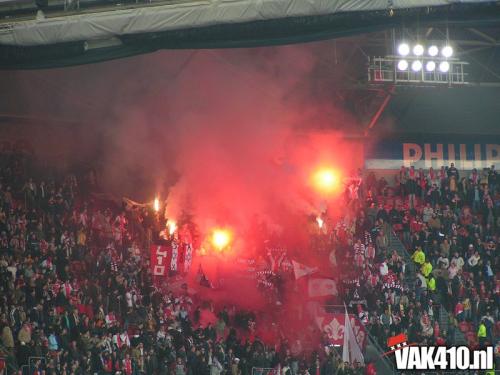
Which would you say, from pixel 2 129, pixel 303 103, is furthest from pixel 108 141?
pixel 303 103

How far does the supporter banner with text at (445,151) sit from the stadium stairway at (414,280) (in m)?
4.28

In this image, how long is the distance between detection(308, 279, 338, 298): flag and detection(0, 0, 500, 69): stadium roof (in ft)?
35.4

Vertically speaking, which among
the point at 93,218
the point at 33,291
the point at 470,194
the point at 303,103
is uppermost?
the point at 303,103

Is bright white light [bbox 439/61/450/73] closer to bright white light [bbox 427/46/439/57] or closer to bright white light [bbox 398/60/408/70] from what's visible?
bright white light [bbox 427/46/439/57]

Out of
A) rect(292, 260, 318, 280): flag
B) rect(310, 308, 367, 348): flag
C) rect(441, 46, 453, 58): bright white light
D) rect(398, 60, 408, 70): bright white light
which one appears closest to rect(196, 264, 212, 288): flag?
rect(292, 260, 318, 280): flag

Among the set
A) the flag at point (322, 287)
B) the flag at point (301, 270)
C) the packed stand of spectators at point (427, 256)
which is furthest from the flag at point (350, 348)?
the flag at point (301, 270)

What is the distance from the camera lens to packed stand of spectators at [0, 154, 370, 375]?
16016 mm

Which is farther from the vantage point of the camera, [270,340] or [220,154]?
[220,154]

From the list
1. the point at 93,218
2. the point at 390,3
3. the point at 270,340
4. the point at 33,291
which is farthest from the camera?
the point at 93,218

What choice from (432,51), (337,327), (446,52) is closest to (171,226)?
(337,327)

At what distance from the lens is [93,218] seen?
19.9 m

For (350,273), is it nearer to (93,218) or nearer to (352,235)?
(352,235)

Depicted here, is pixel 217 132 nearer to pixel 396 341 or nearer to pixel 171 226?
pixel 171 226

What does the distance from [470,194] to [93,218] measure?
10514 mm
